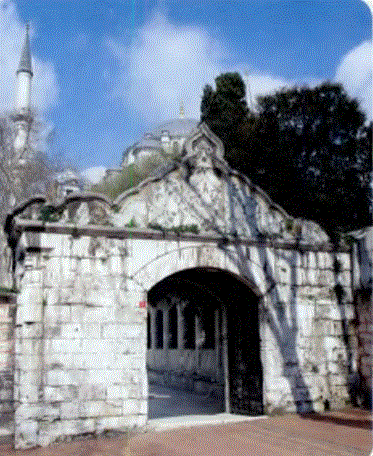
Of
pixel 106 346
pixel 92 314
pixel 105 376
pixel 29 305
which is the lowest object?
pixel 105 376

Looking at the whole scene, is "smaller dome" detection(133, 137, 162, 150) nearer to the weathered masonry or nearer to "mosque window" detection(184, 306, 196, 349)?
"mosque window" detection(184, 306, 196, 349)

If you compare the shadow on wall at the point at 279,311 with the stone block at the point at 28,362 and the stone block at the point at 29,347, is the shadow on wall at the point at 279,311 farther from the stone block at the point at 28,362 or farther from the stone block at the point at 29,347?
the stone block at the point at 28,362

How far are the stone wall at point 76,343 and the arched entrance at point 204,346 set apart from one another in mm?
1688

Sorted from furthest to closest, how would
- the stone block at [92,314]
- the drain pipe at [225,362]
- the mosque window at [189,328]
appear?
the mosque window at [189,328]
the drain pipe at [225,362]
the stone block at [92,314]

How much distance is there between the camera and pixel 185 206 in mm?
8820

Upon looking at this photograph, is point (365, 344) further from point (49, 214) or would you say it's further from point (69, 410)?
point (49, 214)

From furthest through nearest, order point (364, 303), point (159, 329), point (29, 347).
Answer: point (159, 329)
point (364, 303)
point (29, 347)

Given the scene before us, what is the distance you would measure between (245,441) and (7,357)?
12.5 feet

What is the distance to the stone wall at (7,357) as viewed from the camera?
7800 millimetres

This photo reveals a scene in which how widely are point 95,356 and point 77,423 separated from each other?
948 millimetres

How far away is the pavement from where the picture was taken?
21.6ft

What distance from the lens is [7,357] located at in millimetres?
8039

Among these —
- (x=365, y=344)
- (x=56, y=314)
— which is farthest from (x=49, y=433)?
(x=365, y=344)

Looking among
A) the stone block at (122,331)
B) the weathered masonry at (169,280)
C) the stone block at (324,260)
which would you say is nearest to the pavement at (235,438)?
the weathered masonry at (169,280)
